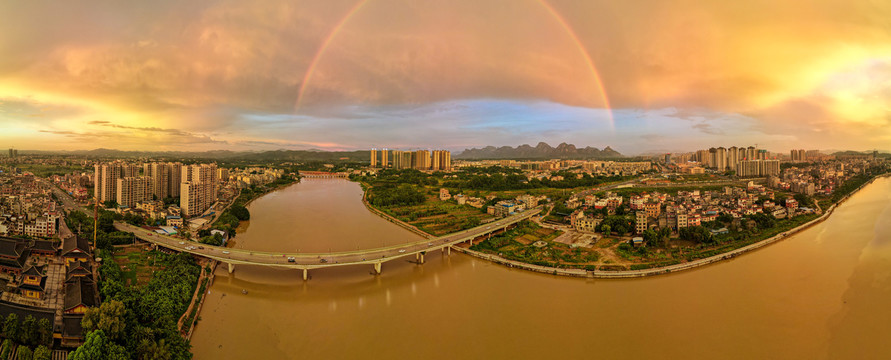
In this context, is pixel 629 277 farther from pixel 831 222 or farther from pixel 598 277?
pixel 831 222

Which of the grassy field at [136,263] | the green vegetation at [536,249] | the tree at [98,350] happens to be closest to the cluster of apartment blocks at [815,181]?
the green vegetation at [536,249]

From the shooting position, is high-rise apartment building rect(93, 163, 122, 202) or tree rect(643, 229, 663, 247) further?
high-rise apartment building rect(93, 163, 122, 202)

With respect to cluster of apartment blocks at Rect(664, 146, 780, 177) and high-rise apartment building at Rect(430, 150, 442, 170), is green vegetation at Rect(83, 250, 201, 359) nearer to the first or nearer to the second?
cluster of apartment blocks at Rect(664, 146, 780, 177)

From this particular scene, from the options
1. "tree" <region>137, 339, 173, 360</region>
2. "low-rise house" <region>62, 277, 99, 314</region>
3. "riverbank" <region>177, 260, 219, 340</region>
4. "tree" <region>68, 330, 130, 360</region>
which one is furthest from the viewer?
"riverbank" <region>177, 260, 219, 340</region>

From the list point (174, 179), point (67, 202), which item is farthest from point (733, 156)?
point (67, 202)

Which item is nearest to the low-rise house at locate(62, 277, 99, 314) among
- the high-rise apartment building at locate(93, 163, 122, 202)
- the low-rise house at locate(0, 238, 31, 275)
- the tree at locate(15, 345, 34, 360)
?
the tree at locate(15, 345, 34, 360)
